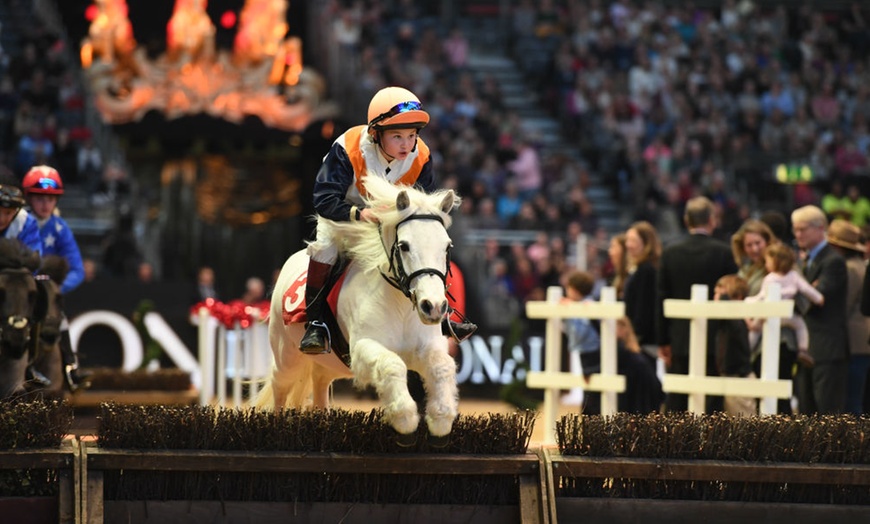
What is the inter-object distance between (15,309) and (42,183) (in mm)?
2404

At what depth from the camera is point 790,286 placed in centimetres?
1107

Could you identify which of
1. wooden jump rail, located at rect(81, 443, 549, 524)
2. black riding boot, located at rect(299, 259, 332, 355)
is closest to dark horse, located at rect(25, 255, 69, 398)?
wooden jump rail, located at rect(81, 443, 549, 524)

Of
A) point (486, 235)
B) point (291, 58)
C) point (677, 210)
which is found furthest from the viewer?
point (291, 58)

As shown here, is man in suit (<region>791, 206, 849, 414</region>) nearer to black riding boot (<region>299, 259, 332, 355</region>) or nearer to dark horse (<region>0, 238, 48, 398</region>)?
black riding boot (<region>299, 259, 332, 355</region>)

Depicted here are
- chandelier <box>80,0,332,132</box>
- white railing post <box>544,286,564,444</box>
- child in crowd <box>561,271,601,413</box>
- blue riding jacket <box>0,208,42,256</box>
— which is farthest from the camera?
chandelier <box>80,0,332,132</box>

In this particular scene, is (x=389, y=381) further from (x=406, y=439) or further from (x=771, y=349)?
(x=771, y=349)

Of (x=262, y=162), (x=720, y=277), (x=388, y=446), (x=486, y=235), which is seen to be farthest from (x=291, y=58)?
(x=388, y=446)

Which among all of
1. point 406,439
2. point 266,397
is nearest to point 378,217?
point 406,439

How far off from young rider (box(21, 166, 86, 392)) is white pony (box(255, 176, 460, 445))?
2795 millimetres

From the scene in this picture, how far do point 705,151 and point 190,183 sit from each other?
855 cm

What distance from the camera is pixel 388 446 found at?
25.4ft

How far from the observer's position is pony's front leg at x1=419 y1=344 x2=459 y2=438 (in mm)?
7562

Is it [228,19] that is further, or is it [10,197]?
[228,19]

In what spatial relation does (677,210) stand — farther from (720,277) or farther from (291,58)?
(720,277)
